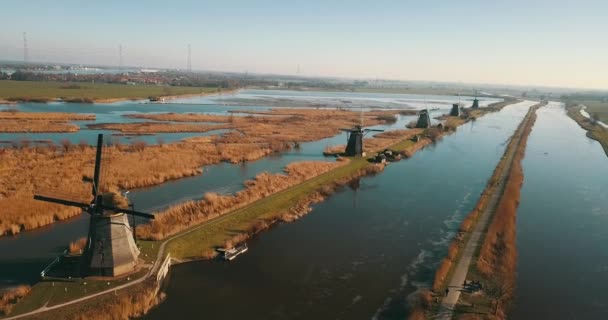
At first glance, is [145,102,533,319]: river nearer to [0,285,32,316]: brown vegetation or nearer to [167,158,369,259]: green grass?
[167,158,369,259]: green grass

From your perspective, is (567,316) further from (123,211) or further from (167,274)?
(123,211)

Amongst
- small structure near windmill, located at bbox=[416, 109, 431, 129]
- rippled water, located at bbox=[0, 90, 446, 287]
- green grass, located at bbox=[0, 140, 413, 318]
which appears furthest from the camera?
small structure near windmill, located at bbox=[416, 109, 431, 129]

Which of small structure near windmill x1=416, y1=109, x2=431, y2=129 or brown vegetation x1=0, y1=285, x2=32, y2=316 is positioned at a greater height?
small structure near windmill x1=416, y1=109, x2=431, y2=129

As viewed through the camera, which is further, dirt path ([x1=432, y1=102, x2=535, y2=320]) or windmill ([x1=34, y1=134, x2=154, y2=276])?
windmill ([x1=34, y1=134, x2=154, y2=276])

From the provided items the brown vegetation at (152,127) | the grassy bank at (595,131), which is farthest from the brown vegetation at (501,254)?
the brown vegetation at (152,127)

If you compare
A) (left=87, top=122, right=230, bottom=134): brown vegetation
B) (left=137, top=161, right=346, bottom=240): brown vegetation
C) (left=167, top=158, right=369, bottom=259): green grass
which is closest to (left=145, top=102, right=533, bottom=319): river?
(left=167, top=158, right=369, bottom=259): green grass

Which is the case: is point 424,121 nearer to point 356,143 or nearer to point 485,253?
point 356,143

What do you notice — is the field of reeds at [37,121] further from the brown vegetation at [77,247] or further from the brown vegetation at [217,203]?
the brown vegetation at [77,247]

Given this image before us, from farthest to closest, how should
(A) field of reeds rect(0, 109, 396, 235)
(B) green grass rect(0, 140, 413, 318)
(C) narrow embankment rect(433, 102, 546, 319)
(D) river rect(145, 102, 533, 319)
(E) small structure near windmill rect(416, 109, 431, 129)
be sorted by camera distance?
(E) small structure near windmill rect(416, 109, 431, 129), (A) field of reeds rect(0, 109, 396, 235), (C) narrow embankment rect(433, 102, 546, 319), (D) river rect(145, 102, 533, 319), (B) green grass rect(0, 140, 413, 318)
